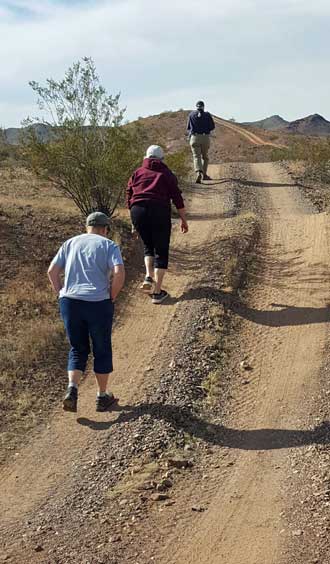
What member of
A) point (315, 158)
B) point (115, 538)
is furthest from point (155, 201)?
point (315, 158)

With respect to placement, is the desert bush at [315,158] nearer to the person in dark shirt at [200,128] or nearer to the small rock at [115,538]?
the person in dark shirt at [200,128]

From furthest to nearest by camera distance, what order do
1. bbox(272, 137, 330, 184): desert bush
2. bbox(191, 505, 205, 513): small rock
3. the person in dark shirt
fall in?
bbox(272, 137, 330, 184): desert bush → the person in dark shirt → bbox(191, 505, 205, 513): small rock

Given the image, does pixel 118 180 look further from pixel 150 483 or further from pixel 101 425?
pixel 150 483

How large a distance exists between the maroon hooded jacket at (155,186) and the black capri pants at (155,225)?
7 centimetres

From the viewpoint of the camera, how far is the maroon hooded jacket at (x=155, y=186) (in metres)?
7.62

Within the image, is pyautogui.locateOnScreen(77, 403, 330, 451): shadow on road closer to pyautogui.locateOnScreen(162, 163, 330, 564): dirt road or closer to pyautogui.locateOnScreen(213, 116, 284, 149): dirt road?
pyautogui.locateOnScreen(162, 163, 330, 564): dirt road

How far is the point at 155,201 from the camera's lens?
7.61 metres

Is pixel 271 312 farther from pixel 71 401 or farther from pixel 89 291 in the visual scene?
pixel 71 401

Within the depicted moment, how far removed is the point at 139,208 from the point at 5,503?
13.2ft

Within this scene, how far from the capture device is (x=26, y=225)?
1076 cm

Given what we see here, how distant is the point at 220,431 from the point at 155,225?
10.1ft

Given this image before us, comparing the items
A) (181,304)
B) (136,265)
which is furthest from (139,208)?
(136,265)

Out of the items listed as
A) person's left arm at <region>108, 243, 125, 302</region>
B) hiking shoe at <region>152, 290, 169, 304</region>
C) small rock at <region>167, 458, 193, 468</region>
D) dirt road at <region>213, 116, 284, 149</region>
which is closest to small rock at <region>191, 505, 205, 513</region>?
small rock at <region>167, 458, 193, 468</region>

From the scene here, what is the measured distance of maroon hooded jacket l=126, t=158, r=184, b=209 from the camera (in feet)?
25.0
